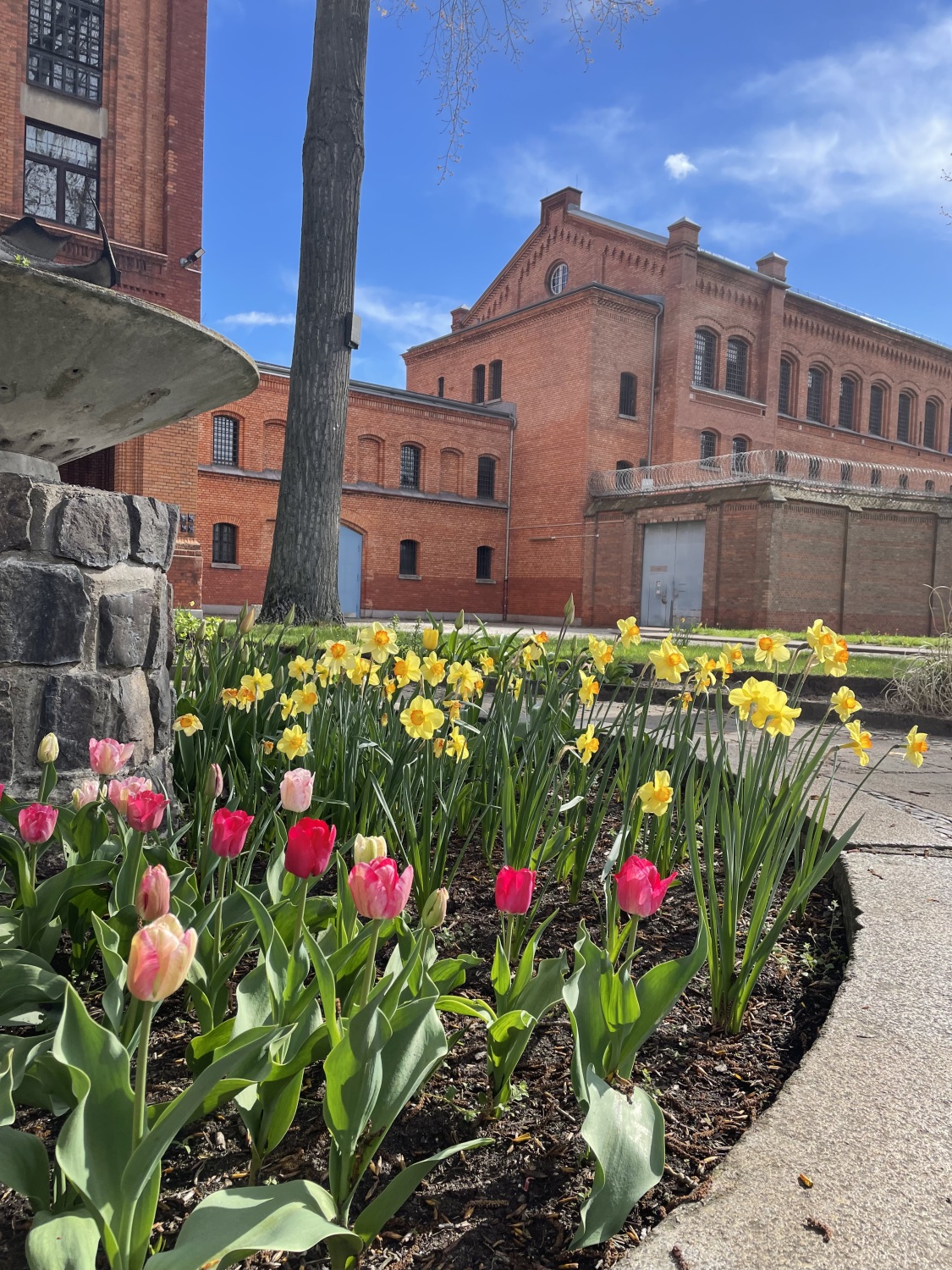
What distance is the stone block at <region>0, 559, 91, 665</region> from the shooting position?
2.28m

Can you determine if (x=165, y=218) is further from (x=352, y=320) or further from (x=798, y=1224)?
(x=798, y=1224)

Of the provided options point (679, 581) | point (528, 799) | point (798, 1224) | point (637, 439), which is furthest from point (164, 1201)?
point (637, 439)

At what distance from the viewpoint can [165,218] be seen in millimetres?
17031

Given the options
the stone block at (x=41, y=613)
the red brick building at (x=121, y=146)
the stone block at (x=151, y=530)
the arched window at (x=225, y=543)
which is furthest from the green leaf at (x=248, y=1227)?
the arched window at (x=225, y=543)

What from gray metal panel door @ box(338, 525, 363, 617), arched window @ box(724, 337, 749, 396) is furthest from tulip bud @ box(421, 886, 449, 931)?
arched window @ box(724, 337, 749, 396)

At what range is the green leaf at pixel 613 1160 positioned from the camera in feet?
3.43

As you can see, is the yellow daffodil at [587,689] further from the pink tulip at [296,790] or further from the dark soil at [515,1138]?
the pink tulip at [296,790]

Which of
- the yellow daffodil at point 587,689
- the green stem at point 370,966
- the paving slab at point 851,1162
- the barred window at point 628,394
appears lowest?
the paving slab at point 851,1162

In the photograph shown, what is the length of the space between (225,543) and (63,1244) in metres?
25.1

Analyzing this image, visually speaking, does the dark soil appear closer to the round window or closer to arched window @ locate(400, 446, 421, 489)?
arched window @ locate(400, 446, 421, 489)

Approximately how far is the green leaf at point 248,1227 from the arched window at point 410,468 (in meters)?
27.9

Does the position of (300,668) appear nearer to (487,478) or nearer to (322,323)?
(322,323)

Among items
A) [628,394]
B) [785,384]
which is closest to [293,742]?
[628,394]

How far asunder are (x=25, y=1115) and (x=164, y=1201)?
0.35 meters
